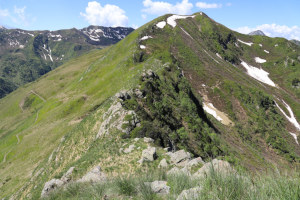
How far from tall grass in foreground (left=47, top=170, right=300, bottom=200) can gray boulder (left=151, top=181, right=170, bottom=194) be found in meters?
0.27

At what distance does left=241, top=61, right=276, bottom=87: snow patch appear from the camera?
113m

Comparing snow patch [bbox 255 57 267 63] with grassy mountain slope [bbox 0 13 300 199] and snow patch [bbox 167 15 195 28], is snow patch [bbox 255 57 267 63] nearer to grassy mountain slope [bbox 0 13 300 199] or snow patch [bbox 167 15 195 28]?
grassy mountain slope [bbox 0 13 300 199]

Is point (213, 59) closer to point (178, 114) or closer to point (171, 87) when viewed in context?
point (171, 87)

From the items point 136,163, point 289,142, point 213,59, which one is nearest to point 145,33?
point 213,59

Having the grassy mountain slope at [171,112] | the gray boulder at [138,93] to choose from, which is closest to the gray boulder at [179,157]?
the grassy mountain slope at [171,112]

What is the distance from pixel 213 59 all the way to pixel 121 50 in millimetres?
51177

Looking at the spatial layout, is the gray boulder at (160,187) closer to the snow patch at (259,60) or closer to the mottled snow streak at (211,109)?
the mottled snow streak at (211,109)

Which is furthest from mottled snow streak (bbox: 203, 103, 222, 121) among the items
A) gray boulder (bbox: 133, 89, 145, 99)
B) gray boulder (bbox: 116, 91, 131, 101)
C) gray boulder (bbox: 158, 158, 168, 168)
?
gray boulder (bbox: 158, 158, 168, 168)

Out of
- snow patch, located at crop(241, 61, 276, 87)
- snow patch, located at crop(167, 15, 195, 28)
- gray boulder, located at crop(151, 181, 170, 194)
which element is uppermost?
snow patch, located at crop(167, 15, 195, 28)

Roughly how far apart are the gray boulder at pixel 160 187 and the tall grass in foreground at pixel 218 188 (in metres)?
0.27

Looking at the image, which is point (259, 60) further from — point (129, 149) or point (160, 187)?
point (160, 187)

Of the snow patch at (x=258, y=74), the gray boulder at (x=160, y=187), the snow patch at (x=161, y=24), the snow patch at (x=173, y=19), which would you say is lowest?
the gray boulder at (x=160, y=187)

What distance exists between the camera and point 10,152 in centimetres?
7125

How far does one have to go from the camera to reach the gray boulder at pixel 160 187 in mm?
6920
